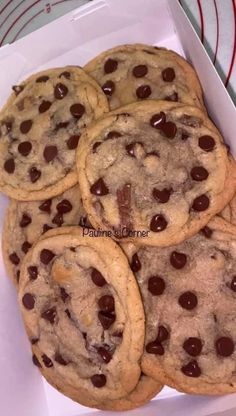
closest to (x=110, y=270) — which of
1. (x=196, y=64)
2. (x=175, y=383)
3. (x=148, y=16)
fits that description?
A: (x=175, y=383)

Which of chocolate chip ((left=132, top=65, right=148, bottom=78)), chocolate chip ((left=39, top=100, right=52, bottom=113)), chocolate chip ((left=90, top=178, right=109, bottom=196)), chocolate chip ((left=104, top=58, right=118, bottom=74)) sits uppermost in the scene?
chocolate chip ((left=39, top=100, right=52, bottom=113))

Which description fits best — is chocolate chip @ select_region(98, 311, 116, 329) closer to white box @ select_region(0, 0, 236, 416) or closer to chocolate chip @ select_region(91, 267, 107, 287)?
chocolate chip @ select_region(91, 267, 107, 287)

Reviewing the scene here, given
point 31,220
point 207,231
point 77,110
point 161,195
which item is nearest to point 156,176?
point 161,195

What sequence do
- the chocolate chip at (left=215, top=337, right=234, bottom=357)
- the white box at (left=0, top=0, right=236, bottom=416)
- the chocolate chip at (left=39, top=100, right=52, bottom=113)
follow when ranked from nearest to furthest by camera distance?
the chocolate chip at (left=215, top=337, right=234, bottom=357) → the white box at (left=0, top=0, right=236, bottom=416) → the chocolate chip at (left=39, top=100, right=52, bottom=113)

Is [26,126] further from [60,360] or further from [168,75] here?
[60,360]

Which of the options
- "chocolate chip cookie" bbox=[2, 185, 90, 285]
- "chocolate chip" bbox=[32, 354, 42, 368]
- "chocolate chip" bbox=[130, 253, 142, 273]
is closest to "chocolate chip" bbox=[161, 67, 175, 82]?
"chocolate chip cookie" bbox=[2, 185, 90, 285]

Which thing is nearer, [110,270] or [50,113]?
[110,270]

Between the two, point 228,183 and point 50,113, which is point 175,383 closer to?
point 228,183
